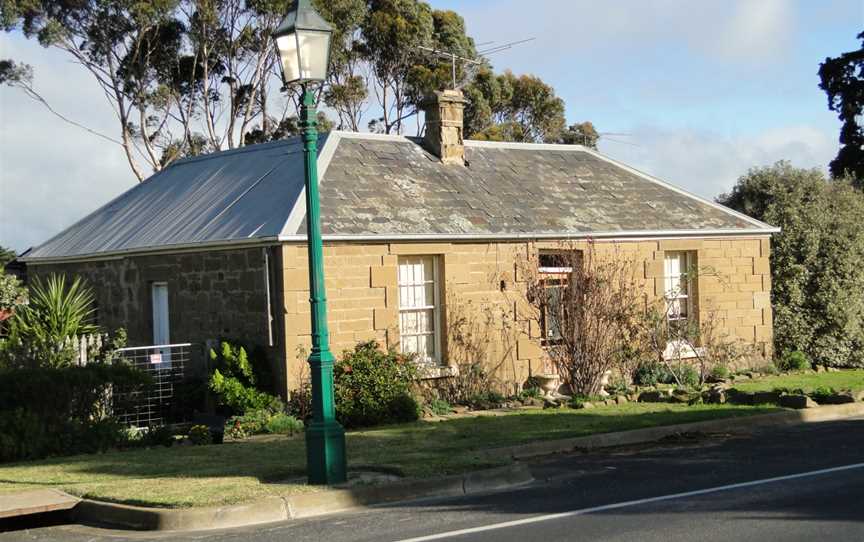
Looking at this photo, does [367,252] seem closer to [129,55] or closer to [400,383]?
[400,383]

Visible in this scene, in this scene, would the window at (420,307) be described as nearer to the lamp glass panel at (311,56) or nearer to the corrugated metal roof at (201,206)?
the corrugated metal roof at (201,206)

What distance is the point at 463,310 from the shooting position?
59.8 ft

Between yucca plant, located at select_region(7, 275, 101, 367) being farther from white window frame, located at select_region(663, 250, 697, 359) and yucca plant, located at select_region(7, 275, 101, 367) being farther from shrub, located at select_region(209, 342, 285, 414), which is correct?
white window frame, located at select_region(663, 250, 697, 359)

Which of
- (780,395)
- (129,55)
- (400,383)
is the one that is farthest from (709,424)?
(129,55)

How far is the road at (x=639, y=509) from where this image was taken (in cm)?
854

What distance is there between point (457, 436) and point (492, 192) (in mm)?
6887

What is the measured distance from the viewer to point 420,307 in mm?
18078

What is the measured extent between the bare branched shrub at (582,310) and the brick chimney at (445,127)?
282 centimetres

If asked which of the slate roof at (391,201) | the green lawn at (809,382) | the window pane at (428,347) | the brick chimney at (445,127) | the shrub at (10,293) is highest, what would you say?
the brick chimney at (445,127)

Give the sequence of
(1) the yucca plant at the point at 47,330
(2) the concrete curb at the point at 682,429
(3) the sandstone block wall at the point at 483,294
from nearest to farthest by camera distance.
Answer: (2) the concrete curb at the point at 682,429 < (1) the yucca plant at the point at 47,330 < (3) the sandstone block wall at the point at 483,294

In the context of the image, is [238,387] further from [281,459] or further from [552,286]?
[552,286]

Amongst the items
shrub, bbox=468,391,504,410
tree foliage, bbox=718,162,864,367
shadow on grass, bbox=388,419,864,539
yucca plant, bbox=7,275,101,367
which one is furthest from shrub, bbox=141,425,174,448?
tree foliage, bbox=718,162,864,367

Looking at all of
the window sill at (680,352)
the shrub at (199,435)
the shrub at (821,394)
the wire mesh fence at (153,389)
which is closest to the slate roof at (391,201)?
the wire mesh fence at (153,389)

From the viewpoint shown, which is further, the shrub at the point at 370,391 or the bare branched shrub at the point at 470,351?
the bare branched shrub at the point at 470,351
